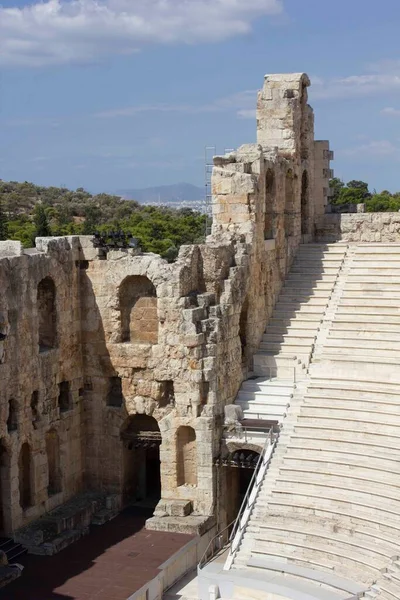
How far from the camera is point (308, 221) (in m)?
30.8

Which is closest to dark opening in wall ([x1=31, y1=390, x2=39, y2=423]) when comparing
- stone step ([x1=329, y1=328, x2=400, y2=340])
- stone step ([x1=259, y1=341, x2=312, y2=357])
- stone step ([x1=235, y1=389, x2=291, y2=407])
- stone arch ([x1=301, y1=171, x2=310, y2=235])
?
stone step ([x1=235, y1=389, x2=291, y2=407])

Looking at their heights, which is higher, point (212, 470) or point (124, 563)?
point (212, 470)

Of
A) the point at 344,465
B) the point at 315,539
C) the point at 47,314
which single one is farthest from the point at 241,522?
the point at 47,314

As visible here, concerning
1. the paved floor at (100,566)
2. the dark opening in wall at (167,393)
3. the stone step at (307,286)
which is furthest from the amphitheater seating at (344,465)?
the dark opening in wall at (167,393)

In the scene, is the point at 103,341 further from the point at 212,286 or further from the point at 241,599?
the point at 241,599

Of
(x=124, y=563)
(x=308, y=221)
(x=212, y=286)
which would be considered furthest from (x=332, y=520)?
(x=308, y=221)

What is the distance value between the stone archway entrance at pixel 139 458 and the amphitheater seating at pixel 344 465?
401cm

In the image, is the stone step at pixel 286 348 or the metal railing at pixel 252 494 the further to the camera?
the stone step at pixel 286 348

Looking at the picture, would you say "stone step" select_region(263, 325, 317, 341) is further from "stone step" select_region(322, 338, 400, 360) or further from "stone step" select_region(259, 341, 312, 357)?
"stone step" select_region(322, 338, 400, 360)

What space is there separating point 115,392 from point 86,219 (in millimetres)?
38588

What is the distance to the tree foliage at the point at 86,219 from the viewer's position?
46500 mm

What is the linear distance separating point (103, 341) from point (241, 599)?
828cm

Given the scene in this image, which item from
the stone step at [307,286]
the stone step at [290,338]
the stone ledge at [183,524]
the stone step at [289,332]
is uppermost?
the stone step at [307,286]

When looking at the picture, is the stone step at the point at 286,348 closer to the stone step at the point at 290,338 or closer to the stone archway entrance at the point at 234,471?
the stone step at the point at 290,338
